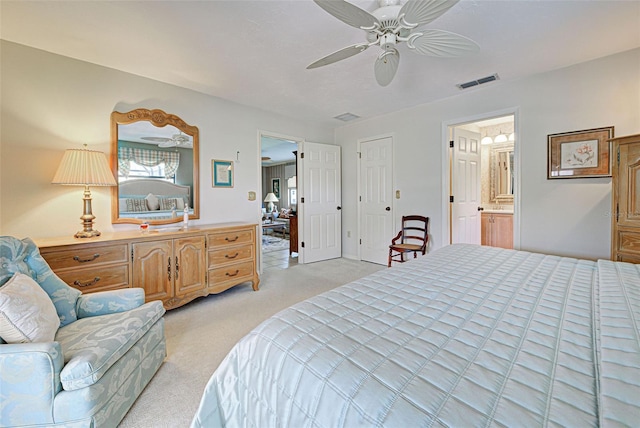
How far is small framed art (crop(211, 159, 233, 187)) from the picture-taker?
3.47m

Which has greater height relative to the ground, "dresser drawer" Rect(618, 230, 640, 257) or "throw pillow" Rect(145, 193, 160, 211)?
"throw pillow" Rect(145, 193, 160, 211)

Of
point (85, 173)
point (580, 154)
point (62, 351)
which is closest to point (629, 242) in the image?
point (580, 154)

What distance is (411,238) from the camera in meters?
4.01

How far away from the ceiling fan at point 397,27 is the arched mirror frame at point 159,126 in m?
2.02

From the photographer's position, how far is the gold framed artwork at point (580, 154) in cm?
257

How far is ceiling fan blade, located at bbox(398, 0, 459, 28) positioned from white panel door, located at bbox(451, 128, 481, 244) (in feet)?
8.48

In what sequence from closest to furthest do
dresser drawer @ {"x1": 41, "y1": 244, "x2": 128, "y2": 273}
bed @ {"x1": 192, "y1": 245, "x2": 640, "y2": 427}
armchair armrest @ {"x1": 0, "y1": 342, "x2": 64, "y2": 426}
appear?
bed @ {"x1": 192, "y1": 245, "x2": 640, "y2": 427} < armchair armrest @ {"x1": 0, "y1": 342, "x2": 64, "y2": 426} < dresser drawer @ {"x1": 41, "y1": 244, "x2": 128, "y2": 273}

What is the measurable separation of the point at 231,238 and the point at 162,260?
2.47 ft

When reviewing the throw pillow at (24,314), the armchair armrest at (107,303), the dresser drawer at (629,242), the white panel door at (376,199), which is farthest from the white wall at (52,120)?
the dresser drawer at (629,242)

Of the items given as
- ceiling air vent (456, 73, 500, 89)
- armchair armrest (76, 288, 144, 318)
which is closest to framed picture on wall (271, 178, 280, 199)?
ceiling air vent (456, 73, 500, 89)

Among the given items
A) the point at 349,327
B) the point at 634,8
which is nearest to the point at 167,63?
the point at 349,327

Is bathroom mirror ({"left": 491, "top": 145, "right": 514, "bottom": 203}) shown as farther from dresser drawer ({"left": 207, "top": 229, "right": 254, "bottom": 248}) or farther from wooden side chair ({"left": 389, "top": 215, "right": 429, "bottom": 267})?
dresser drawer ({"left": 207, "top": 229, "right": 254, "bottom": 248})

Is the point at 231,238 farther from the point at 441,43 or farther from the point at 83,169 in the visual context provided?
the point at 441,43

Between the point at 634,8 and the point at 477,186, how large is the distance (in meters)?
2.54
